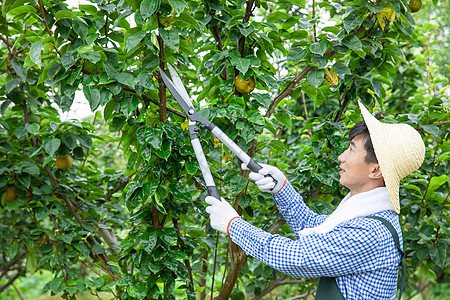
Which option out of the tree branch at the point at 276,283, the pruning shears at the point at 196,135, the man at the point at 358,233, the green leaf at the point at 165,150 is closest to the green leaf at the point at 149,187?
the green leaf at the point at 165,150

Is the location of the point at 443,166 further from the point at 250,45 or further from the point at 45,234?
the point at 45,234

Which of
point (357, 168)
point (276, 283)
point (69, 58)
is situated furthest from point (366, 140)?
point (276, 283)

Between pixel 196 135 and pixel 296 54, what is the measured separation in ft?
2.06

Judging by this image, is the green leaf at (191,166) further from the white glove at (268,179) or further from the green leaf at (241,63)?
the green leaf at (241,63)

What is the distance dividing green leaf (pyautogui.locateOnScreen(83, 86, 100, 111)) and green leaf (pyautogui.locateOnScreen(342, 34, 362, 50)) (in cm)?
104

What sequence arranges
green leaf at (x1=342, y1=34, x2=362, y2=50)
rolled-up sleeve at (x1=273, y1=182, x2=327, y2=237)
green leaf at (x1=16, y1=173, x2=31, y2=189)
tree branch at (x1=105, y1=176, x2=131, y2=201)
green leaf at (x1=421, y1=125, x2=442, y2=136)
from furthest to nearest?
tree branch at (x1=105, y1=176, x2=131, y2=201), green leaf at (x1=16, y1=173, x2=31, y2=189), green leaf at (x1=421, y1=125, x2=442, y2=136), green leaf at (x1=342, y1=34, x2=362, y2=50), rolled-up sleeve at (x1=273, y1=182, x2=327, y2=237)

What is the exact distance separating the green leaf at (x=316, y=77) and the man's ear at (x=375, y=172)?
1.77 ft

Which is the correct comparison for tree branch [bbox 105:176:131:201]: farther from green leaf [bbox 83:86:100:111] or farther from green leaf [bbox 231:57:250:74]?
green leaf [bbox 231:57:250:74]

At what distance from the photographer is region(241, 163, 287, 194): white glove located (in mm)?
1561

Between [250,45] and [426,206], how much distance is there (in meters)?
1.29

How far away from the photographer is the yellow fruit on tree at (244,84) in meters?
1.85

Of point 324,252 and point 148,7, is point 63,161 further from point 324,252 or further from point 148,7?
point 324,252

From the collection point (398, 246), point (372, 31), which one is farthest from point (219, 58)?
point (398, 246)

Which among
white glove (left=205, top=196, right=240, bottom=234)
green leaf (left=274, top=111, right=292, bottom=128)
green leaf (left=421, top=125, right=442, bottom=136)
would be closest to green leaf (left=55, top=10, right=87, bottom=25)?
white glove (left=205, top=196, right=240, bottom=234)
